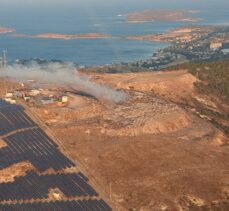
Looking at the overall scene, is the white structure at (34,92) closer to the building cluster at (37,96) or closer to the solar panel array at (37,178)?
the building cluster at (37,96)

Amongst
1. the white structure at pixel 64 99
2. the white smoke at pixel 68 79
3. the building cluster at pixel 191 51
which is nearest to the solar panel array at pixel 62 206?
the white structure at pixel 64 99

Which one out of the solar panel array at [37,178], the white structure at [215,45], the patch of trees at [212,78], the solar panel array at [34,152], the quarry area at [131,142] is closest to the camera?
the solar panel array at [37,178]

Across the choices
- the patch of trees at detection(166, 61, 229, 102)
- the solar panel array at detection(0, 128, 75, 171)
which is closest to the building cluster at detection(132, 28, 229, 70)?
the patch of trees at detection(166, 61, 229, 102)

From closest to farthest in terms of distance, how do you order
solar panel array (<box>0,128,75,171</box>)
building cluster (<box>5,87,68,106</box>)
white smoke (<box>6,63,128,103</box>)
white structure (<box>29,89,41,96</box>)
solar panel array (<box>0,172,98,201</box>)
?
1. solar panel array (<box>0,172,98,201</box>)
2. solar panel array (<box>0,128,75,171</box>)
3. building cluster (<box>5,87,68,106</box>)
4. white structure (<box>29,89,41,96</box>)
5. white smoke (<box>6,63,128,103</box>)

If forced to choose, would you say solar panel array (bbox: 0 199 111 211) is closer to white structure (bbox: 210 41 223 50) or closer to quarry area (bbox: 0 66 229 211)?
quarry area (bbox: 0 66 229 211)

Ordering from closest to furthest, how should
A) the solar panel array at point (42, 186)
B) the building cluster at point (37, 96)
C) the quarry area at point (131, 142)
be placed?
the solar panel array at point (42, 186) < the quarry area at point (131, 142) < the building cluster at point (37, 96)

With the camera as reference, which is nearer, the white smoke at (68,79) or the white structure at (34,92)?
the white structure at (34,92)

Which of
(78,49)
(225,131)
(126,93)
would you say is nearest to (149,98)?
(126,93)
